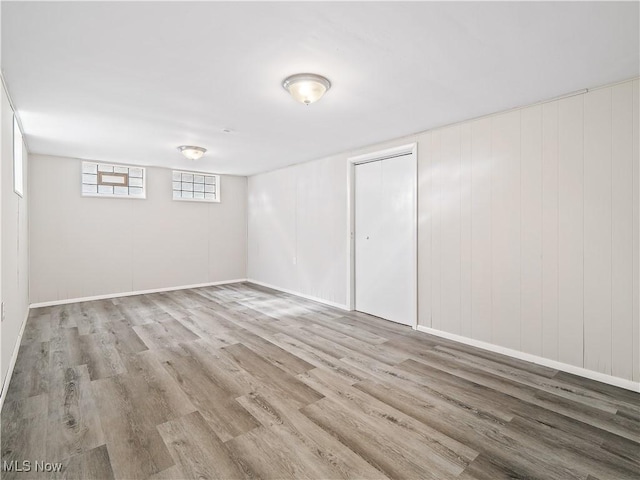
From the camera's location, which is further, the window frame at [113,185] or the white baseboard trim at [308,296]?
the window frame at [113,185]

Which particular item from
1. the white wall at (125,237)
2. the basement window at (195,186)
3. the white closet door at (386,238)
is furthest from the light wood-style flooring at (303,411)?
the basement window at (195,186)

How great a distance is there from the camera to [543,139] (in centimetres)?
300

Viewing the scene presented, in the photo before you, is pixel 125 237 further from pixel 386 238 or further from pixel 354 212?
pixel 386 238

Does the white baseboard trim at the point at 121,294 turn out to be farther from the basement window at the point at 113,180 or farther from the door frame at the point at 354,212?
the door frame at the point at 354,212

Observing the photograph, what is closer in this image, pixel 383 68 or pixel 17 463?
pixel 17 463

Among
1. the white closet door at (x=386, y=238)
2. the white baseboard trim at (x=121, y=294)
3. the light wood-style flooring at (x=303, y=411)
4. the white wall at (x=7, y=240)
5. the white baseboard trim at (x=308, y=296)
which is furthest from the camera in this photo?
the white baseboard trim at (x=121, y=294)

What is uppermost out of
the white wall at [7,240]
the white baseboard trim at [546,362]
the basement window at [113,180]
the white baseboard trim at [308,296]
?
the basement window at [113,180]

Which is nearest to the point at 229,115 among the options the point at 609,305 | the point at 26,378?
the point at 26,378

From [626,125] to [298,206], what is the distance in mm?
4519

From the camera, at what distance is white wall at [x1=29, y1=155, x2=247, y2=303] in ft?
17.4

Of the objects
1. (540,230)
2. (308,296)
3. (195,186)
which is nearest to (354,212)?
(308,296)

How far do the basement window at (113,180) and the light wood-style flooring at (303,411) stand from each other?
2875 mm

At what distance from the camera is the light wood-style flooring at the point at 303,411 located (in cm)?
178

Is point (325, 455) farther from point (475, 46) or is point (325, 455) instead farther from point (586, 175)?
point (586, 175)
